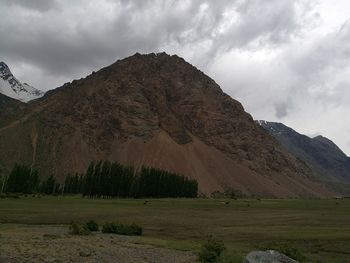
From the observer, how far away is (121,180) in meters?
139

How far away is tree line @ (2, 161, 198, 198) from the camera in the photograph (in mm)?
130625

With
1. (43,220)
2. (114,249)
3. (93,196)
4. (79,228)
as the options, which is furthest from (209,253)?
(93,196)

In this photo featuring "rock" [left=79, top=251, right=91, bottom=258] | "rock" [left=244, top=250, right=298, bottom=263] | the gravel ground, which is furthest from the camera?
"rock" [left=79, top=251, right=91, bottom=258]

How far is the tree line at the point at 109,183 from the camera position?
130625mm

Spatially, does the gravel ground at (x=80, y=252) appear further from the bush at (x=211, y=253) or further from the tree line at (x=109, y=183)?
the tree line at (x=109, y=183)

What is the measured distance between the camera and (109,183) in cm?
13600

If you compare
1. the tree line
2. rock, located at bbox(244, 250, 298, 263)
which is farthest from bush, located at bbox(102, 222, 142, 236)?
the tree line

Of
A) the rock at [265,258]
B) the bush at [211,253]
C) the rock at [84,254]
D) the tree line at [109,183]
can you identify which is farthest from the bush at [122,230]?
the tree line at [109,183]

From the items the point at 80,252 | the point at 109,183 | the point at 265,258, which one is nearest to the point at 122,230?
the point at 80,252

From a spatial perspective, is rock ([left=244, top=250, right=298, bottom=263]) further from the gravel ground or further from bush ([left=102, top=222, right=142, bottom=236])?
bush ([left=102, top=222, right=142, bottom=236])

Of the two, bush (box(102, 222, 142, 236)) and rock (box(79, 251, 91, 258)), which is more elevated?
bush (box(102, 222, 142, 236))

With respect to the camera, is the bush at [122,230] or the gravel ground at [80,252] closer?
the gravel ground at [80,252]

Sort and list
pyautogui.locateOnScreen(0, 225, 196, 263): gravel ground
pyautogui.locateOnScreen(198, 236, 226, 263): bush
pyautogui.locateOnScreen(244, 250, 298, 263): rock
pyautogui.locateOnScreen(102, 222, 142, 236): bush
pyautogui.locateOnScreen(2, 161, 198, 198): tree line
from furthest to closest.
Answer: pyautogui.locateOnScreen(2, 161, 198, 198): tree line, pyautogui.locateOnScreen(102, 222, 142, 236): bush, pyautogui.locateOnScreen(198, 236, 226, 263): bush, pyautogui.locateOnScreen(0, 225, 196, 263): gravel ground, pyautogui.locateOnScreen(244, 250, 298, 263): rock

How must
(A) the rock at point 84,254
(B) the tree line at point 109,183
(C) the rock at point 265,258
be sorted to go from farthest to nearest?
(B) the tree line at point 109,183
(A) the rock at point 84,254
(C) the rock at point 265,258
